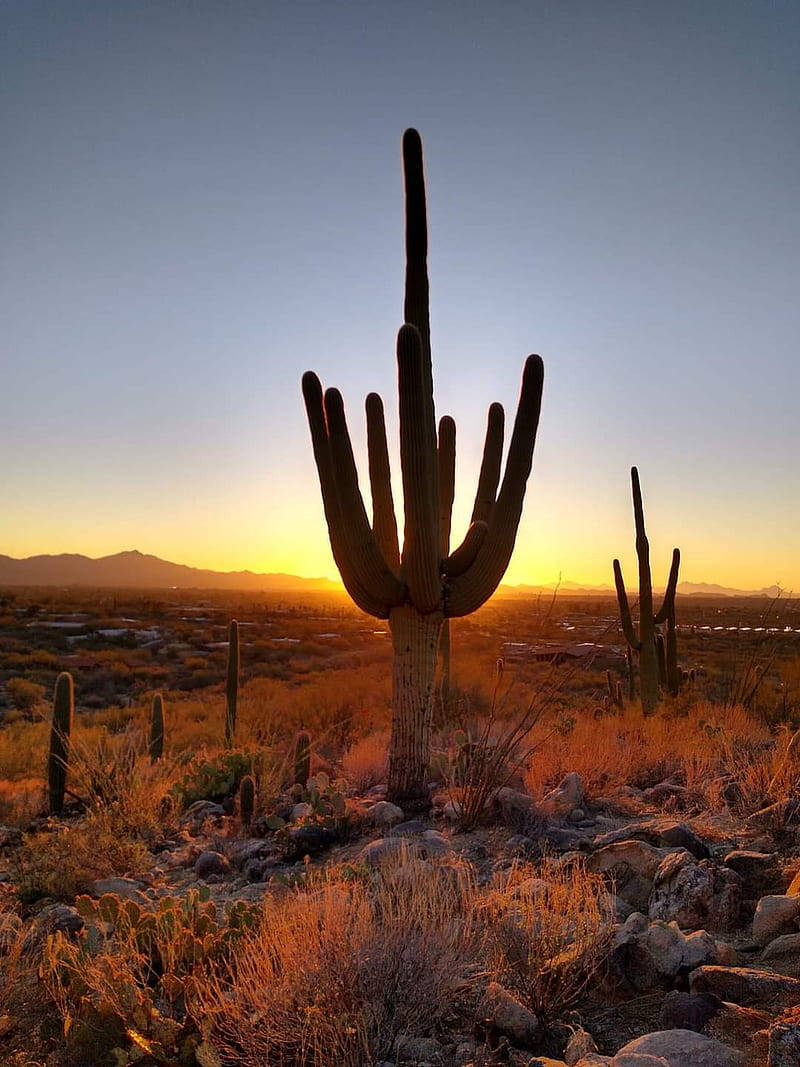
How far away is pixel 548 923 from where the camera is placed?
12.7 feet

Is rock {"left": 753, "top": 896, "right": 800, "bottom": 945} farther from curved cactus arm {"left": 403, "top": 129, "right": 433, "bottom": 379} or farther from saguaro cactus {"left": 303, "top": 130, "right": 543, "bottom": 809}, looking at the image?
curved cactus arm {"left": 403, "top": 129, "right": 433, "bottom": 379}

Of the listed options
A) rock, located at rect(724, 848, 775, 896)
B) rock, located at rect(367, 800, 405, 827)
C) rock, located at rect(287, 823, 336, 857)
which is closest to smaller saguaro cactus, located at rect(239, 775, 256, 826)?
rock, located at rect(287, 823, 336, 857)

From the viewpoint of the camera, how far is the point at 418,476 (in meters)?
7.61

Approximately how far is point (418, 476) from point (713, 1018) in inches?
207

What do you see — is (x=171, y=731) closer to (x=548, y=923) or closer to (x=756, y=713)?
(x=756, y=713)

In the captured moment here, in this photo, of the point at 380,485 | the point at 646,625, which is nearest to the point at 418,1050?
the point at 380,485

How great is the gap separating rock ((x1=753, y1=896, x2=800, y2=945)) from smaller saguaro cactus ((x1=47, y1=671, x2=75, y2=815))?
734 cm

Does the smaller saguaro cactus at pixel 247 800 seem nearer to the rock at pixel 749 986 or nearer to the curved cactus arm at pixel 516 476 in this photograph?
the curved cactus arm at pixel 516 476

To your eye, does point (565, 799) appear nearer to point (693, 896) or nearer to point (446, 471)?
point (693, 896)

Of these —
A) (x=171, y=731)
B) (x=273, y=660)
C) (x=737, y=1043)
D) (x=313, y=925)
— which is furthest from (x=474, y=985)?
(x=273, y=660)

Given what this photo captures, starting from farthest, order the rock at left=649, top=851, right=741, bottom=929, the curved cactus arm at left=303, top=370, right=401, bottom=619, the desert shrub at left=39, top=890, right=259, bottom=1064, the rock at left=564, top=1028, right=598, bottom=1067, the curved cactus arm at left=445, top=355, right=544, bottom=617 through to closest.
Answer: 1. the curved cactus arm at left=445, top=355, right=544, bottom=617
2. the curved cactus arm at left=303, top=370, right=401, bottom=619
3. the rock at left=649, top=851, right=741, bottom=929
4. the desert shrub at left=39, top=890, right=259, bottom=1064
5. the rock at left=564, top=1028, right=598, bottom=1067

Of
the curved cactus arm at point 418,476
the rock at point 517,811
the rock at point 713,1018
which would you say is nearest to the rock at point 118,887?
the rock at point 517,811

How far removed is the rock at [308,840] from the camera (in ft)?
21.9

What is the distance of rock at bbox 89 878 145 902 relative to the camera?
5934 millimetres
